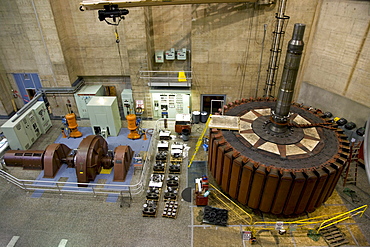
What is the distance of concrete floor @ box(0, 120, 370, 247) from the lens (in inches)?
459

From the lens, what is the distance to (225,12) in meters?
16.5

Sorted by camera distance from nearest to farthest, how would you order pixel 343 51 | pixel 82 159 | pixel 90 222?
pixel 90 222
pixel 82 159
pixel 343 51

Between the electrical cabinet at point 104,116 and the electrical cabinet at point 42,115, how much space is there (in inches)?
148

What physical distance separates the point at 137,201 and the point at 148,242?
96.9 inches

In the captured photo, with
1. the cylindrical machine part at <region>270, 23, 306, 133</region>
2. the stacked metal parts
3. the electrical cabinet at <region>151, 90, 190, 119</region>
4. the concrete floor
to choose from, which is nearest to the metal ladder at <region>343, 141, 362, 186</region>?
the concrete floor

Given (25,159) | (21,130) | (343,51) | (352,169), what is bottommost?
(352,169)

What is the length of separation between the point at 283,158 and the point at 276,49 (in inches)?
338

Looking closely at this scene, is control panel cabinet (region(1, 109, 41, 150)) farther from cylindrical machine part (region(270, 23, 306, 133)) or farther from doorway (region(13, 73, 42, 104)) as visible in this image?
cylindrical machine part (region(270, 23, 306, 133))

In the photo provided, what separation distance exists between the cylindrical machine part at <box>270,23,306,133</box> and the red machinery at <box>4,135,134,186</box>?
833 centimetres

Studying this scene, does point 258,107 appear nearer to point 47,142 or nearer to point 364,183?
point 364,183

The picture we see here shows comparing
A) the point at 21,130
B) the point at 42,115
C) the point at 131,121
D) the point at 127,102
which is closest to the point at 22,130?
the point at 21,130

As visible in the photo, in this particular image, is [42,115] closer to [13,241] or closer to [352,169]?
[13,241]

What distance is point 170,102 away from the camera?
19250 millimetres

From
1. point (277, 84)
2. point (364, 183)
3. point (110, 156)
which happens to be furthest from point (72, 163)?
point (364, 183)
